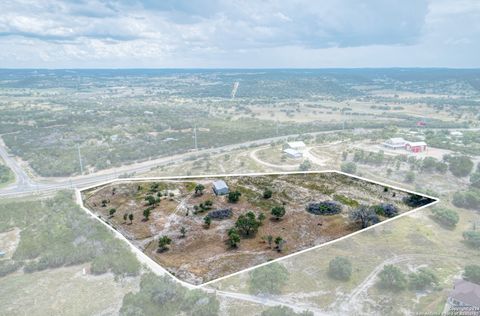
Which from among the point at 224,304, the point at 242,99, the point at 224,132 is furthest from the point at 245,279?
the point at 242,99

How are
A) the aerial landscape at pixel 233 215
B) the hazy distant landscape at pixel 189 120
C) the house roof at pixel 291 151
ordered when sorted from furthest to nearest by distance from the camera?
1. the hazy distant landscape at pixel 189 120
2. the house roof at pixel 291 151
3. the aerial landscape at pixel 233 215

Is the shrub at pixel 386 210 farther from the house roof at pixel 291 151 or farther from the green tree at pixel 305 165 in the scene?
the house roof at pixel 291 151

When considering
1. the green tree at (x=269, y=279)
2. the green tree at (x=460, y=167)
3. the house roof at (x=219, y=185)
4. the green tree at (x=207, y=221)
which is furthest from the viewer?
the green tree at (x=460, y=167)

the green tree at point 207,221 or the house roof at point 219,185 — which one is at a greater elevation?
the house roof at point 219,185

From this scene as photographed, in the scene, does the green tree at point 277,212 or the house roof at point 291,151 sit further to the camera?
the house roof at point 291,151

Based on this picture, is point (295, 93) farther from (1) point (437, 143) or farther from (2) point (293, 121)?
(1) point (437, 143)

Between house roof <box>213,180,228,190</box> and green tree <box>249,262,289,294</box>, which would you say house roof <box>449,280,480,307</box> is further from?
house roof <box>213,180,228,190</box>

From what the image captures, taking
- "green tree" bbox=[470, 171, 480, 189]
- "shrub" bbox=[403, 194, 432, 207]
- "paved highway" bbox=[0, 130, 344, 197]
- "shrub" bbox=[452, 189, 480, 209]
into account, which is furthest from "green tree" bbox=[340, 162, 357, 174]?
"paved highway" bbox=[0, 130, 344, 197]

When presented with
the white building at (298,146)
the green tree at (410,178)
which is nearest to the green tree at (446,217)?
the green tree at (410,178)
